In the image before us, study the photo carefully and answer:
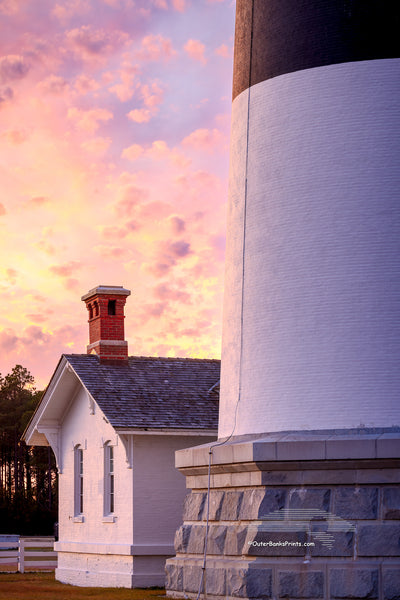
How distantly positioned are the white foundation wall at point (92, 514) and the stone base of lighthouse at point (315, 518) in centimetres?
869

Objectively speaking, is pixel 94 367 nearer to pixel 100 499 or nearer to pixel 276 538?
pixel 100 499

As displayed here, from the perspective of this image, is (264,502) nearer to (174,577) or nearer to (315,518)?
(315,518)

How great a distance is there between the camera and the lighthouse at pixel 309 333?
12.3 meters

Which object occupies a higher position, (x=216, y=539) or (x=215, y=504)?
(x=215, y=504)

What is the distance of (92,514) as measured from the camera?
23438 mm

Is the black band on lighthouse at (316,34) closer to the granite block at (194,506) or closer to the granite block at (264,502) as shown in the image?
the granite block at (264,502)

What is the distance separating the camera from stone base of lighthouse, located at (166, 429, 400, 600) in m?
12.1

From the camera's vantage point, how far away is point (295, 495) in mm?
12523

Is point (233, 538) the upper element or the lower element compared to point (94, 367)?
lower

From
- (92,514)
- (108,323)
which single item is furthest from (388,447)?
(108,323)

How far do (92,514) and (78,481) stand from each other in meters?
1.52

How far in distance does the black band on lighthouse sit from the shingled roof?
29.3ft

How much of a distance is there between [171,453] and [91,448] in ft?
8.94

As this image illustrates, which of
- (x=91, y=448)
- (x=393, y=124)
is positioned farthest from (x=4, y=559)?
(x=393, y=124)
